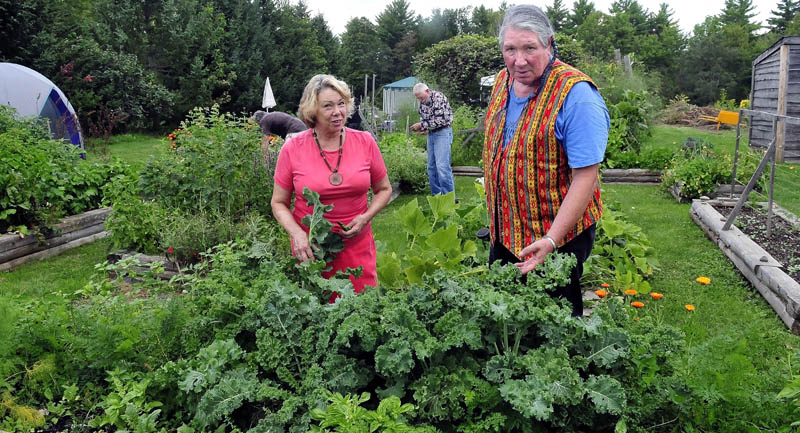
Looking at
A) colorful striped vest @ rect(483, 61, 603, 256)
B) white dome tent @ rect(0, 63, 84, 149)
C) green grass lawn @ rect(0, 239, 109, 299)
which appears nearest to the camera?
colorful striped vest @ rect(483, 61, 603, 256)

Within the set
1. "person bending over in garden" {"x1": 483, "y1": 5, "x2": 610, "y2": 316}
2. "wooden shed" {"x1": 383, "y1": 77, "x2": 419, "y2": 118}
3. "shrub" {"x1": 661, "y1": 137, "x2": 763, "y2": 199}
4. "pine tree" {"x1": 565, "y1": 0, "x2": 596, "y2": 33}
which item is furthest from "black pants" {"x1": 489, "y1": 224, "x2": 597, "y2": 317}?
"pine tree" {"x1": 565, "y1": 0, "x2": 596, "y2": 33}

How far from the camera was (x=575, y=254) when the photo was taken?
2281mm

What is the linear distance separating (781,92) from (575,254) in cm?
1225

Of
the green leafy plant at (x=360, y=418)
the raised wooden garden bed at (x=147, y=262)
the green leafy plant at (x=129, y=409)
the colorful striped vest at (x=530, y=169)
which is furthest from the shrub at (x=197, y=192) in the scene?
the green leafy plant at (x=360, y=418)

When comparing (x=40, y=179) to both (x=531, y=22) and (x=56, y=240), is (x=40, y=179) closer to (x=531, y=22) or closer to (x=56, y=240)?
(x=56, y=240)

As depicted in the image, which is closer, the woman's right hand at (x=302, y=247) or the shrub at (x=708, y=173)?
the woman's right hand at (x=302, y=247)

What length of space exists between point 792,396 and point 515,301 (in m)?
0.75

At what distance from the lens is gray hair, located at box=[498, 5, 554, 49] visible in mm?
2070

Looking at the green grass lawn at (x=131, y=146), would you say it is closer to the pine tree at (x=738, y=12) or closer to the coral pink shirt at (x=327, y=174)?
the coral pink shirt at (x=327, y=174)

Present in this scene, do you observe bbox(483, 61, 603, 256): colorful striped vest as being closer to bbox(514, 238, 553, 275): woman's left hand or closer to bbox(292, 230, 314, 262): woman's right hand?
bbox(514, 238, 553, 275): woman's left hand

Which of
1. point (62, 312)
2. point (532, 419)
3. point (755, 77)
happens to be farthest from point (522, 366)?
point (755, 77)

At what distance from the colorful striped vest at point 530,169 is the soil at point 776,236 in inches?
132

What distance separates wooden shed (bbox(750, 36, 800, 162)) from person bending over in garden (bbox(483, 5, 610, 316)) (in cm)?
1069

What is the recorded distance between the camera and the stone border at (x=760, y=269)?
4.04 meters
